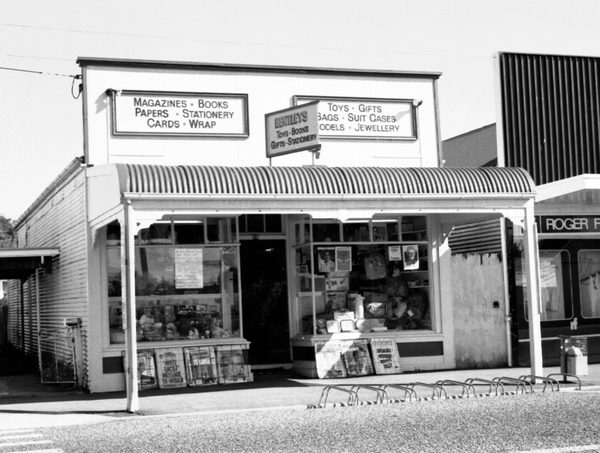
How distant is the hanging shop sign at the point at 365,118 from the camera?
18359mm

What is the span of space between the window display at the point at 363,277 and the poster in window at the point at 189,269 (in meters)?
2.14

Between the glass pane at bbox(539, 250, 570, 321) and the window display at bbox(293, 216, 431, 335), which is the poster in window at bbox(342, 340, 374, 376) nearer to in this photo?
the window display at bbox(293, 216, 431, 335)

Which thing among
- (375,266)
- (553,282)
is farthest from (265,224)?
(553,282)

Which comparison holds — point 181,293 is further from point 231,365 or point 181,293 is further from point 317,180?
point 317,180

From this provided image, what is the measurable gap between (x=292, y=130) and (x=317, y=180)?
2.06 meters

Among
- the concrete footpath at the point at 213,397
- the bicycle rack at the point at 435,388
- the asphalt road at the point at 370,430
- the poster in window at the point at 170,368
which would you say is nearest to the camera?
the asphalt road at the point at 370,430

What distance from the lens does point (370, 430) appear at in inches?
422

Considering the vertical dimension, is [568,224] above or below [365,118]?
below

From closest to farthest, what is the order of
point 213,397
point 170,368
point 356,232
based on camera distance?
1. point 213,397
2. point 170,368
3. point 356,232

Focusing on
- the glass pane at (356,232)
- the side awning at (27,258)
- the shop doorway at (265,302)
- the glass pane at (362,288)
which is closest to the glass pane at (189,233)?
the shop doorway at (265,302)

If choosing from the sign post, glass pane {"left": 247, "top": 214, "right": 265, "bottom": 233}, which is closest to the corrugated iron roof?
the sign post

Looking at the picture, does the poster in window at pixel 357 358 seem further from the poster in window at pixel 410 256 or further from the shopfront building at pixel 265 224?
the poster in window at pixel 410 256

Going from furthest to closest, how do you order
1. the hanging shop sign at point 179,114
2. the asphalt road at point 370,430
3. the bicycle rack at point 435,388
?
the hanging shop sign at point 179,114, the bicycle rack at point 435,388, the asphalt road at point 370,430

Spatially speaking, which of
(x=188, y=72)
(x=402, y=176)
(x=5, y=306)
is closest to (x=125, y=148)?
(x=188, y=72)
